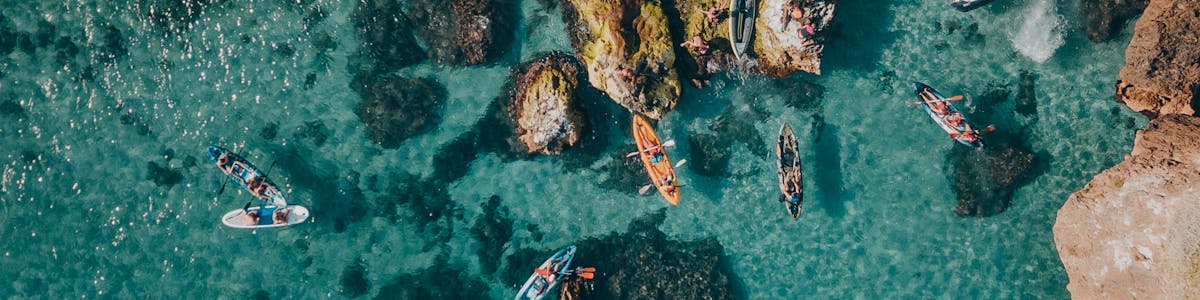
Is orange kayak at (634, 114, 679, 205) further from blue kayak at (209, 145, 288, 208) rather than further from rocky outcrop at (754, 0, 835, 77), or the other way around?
blue kayak at (209, 145, 288, 208)

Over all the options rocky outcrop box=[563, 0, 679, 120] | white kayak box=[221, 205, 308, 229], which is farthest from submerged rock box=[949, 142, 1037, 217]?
white kayak box=[221, 205, 308, 229]

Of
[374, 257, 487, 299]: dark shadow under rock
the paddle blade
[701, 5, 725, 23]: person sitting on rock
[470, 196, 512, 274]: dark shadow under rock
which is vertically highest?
[701, 5, 725, 23]: person sitting on rock

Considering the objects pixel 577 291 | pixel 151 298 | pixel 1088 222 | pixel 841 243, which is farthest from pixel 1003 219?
pixel 151 298

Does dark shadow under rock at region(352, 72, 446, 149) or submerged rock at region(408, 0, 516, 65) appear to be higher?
submerged rock at region(408, 0, 516, 65)

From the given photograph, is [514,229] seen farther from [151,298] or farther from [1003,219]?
[1003,219]

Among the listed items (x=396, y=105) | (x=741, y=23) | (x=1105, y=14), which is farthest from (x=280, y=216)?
(x=1105, y=14)

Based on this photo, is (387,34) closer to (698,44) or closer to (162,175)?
(162,175)
